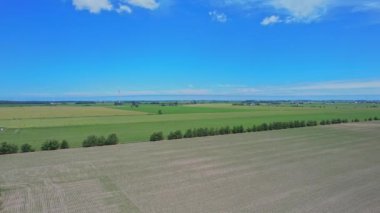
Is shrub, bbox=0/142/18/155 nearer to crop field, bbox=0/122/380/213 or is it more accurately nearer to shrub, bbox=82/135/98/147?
crop field, bbox=0/122/380/213

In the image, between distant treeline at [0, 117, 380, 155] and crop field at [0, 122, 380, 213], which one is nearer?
crop field at [0, 122, 380, 213]

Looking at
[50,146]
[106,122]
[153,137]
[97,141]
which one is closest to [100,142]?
[97,141]

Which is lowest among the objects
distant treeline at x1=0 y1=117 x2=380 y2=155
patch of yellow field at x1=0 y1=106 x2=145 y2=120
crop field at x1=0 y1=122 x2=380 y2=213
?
crop field at x1=0 y1=122 x2=380 y2=213

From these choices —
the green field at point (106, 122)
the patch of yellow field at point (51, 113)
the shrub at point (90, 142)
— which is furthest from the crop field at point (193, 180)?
the patch of yellow field at point (51, 113)

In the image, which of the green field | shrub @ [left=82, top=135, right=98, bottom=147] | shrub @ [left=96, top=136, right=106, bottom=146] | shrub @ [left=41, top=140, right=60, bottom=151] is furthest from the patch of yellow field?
shrub @ [left=41, top=140, right=60, bottom=151]

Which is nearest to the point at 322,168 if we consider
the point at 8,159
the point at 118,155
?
the point at 118,155

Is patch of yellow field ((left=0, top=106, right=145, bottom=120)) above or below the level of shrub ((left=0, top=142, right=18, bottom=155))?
above

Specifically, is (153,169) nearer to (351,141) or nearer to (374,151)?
(374,151)

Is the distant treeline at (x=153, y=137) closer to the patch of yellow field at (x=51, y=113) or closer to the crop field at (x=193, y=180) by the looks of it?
the crop field at (x=193, y=180)

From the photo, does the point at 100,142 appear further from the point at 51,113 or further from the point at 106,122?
the point at 51,113
